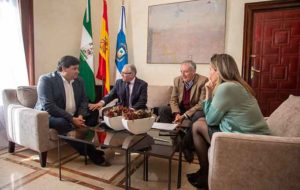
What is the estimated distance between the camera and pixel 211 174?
1.34m

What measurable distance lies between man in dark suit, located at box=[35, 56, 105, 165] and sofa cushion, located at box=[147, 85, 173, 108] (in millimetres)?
970

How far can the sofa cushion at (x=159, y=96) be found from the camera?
2.96 meters

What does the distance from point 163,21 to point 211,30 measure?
75 cm

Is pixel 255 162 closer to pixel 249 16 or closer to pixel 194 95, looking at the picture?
pixel 194 95

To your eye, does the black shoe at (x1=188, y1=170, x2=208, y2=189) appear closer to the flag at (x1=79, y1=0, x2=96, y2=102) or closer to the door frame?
the door frame

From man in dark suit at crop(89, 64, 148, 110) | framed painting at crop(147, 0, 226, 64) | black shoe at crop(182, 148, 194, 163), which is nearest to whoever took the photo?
black shoe at crop(182, 148, 194, 163)

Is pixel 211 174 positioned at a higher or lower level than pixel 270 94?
lower

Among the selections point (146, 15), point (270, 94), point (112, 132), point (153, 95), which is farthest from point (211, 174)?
point (146, 15)

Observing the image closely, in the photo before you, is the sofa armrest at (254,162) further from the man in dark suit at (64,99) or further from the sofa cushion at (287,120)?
the man in dark suit at (64,99)

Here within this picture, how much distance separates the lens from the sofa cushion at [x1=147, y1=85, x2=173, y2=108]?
2959 millimetres

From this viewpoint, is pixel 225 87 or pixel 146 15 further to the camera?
pixel 146 15

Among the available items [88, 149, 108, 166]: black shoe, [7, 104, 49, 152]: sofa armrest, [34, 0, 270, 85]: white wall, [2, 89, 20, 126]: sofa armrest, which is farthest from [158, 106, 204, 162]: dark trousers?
[2, 89, 20, 126]: sofa armrest

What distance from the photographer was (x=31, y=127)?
6.61 ft

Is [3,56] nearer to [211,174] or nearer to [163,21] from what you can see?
[163,21]
